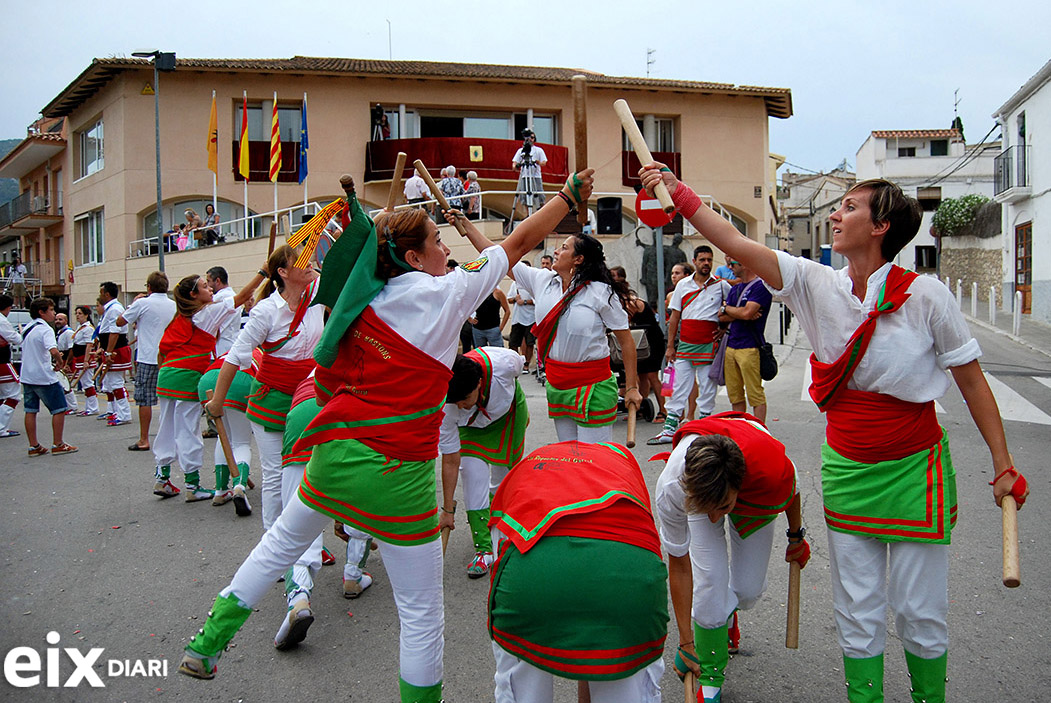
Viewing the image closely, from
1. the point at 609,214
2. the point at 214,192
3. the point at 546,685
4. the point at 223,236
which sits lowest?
the point at 546,685

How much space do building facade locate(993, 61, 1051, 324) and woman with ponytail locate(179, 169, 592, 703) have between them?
24158 millimetres

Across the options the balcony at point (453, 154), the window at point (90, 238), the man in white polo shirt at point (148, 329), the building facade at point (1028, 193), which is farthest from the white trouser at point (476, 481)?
the window at point (90, 238)

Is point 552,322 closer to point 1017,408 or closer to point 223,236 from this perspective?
point 1017,408

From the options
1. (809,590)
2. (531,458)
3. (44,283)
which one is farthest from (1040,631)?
(44,283)

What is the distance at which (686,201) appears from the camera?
2.99 m

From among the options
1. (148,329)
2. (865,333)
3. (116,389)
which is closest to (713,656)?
(865,333)

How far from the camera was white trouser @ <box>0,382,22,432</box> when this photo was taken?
1057 centimetres

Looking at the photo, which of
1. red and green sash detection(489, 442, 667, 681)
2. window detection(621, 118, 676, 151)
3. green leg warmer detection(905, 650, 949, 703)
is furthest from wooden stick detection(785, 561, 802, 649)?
window detection(621, 118, 676, 151)

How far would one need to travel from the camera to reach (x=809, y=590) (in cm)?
439

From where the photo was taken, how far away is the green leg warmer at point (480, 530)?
15.8 ft

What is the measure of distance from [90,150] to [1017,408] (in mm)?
31388

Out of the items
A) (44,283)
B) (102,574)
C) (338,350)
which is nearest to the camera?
(338,350)

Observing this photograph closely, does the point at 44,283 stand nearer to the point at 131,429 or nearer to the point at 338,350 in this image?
the point at 131,429

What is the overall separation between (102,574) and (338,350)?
10.8 feet
